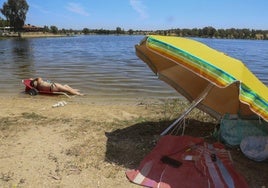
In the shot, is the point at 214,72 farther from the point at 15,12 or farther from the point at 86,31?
the point at 86,31

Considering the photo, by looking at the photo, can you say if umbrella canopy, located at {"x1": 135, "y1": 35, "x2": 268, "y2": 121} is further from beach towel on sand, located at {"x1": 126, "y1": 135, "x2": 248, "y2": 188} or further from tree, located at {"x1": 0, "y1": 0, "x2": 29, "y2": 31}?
tree, located at {"x1": 0, "y1": 0, "x2": 29, "y2": 31}

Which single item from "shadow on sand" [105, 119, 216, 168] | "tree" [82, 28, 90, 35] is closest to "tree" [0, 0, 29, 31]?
"tree" [82, 28, 90, 35]

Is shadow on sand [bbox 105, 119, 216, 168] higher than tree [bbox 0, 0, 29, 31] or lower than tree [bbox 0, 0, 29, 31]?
lower

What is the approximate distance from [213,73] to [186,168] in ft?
4.71

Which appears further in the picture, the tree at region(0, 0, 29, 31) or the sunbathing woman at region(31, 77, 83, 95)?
the tree at region(0, 0, 29, 31)

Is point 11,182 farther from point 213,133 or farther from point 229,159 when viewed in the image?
point 213,133

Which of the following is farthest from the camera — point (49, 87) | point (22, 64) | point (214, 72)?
point (22, 64)

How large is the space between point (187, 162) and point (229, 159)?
683mm

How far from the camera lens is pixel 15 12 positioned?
371 ft

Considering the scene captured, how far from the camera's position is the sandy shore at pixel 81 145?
16.6ft

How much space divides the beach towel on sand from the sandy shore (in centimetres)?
21

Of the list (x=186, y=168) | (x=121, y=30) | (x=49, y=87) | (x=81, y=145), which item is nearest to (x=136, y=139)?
(x=81, y=145)

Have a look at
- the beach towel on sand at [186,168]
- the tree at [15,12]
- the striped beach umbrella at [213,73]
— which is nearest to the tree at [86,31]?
the tree at [15,12]

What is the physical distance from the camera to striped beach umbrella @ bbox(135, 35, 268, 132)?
186 inches
